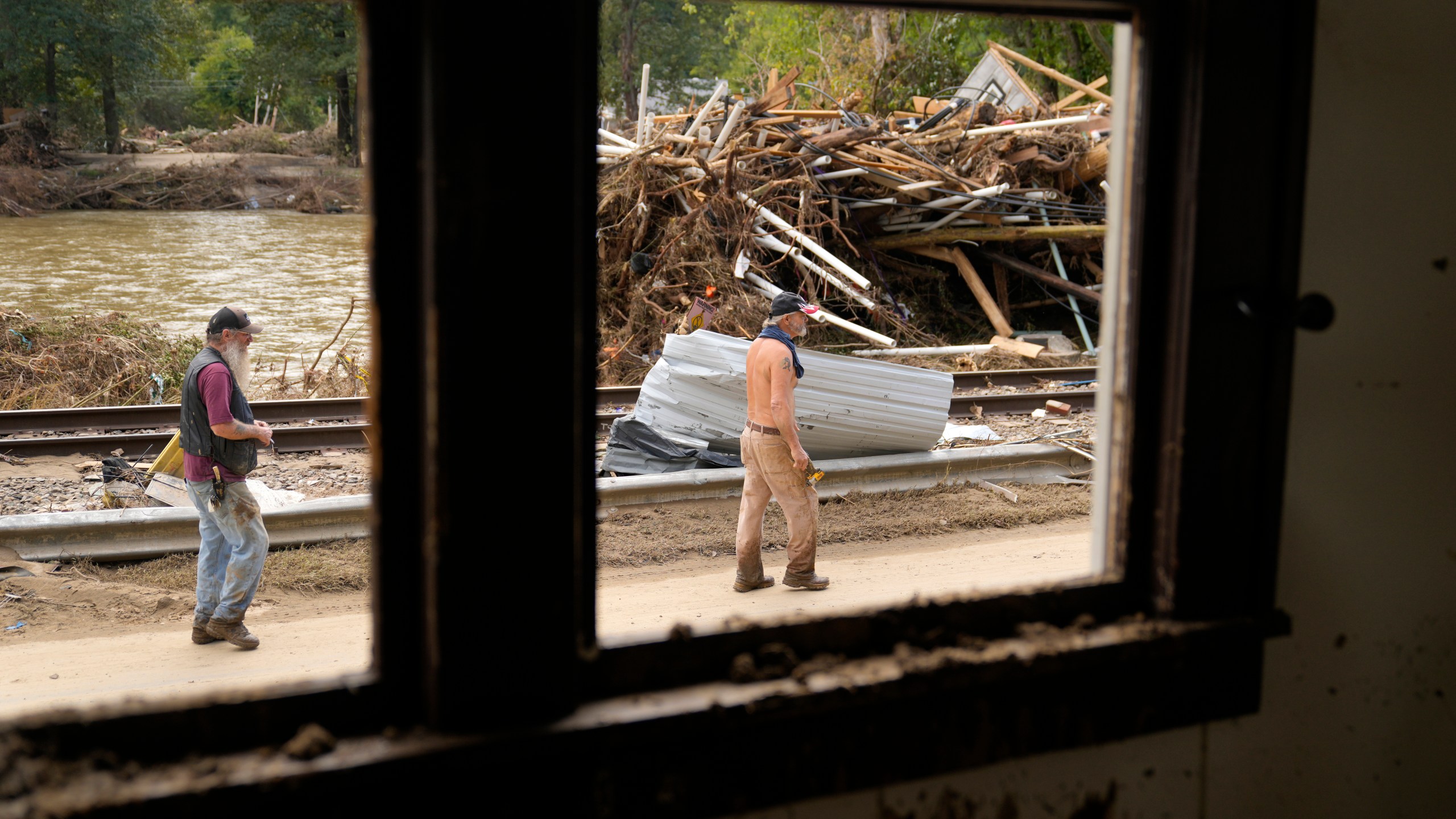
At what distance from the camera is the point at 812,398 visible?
9.83 m

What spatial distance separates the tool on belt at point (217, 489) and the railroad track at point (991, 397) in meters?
4.78

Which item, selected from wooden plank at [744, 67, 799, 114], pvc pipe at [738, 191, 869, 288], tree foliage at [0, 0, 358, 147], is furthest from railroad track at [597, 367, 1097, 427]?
tree foliage at [0, 0, 358, 147]

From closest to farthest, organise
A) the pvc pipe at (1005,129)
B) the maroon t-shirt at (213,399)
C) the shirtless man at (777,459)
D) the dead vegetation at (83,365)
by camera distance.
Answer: the maroon t-shirt at (213,399) → the shirtless man at (777,459) → the dead vegetation at (83,365) → the pvc pipe at (1005,129)

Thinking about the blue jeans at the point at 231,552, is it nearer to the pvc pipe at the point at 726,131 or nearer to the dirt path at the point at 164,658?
the dirt path at the point at 164,658

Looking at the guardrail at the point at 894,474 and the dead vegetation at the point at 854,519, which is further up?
the guardrail at the point at 894,474

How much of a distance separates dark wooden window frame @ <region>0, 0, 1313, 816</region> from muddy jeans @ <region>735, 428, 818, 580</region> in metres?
5.57

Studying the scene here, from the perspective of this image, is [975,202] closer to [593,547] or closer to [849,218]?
[849,218]

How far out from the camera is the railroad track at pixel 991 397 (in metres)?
12.1

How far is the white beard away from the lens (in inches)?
262

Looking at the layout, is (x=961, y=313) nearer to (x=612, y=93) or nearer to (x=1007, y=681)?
(x=1007, y=681)

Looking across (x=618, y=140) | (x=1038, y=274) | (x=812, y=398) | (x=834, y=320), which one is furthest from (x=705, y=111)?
(x=812, y=398)

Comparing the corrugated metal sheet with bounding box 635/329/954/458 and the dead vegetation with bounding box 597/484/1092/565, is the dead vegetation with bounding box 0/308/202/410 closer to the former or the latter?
the corrugated metal sheet with bounding box 635/329/954/458

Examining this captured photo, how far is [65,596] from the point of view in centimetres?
718

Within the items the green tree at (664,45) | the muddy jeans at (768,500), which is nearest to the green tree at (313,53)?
the green tree at (664,45)
